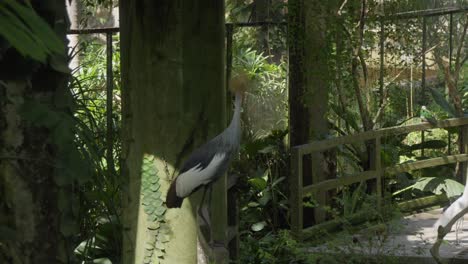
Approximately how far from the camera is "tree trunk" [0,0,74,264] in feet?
7.63


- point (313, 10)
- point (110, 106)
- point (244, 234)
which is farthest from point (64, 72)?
point (313, 10)

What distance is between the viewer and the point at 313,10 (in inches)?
356

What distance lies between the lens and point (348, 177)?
29.1ft

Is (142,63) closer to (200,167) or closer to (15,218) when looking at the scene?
(200,167)

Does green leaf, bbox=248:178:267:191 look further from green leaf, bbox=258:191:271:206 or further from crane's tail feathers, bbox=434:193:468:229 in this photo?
crane's tail feathers, bbox=434:193:468:229

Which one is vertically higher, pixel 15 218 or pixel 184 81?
pixel 184 81

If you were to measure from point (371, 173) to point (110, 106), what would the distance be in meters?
2.85

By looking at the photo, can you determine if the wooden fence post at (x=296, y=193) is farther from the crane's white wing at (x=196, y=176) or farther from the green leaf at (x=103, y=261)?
the crane's white wing at (x=196, y=176)

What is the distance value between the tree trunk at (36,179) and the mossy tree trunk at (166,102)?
330 cm

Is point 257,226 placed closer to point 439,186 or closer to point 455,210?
point 439,186

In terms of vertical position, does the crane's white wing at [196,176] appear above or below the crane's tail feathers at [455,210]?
above

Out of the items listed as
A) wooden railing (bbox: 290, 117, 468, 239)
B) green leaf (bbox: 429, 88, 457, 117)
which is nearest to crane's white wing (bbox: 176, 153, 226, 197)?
wooden railing (bbox: 290, 117, 468, 239)

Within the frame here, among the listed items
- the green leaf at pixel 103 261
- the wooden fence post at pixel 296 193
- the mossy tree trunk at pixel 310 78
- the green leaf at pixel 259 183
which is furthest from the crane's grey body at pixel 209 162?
the mossy tree trunk at pixel 310 78

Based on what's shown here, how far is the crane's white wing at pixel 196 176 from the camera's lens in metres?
4.71
